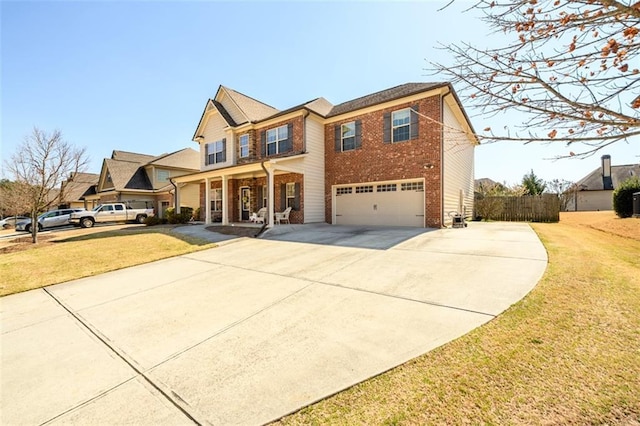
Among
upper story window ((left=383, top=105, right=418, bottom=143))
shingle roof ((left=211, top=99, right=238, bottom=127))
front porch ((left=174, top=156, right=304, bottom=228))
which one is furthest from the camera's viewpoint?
shingle roof ((left=211, top=99, right=238, bottom=127))

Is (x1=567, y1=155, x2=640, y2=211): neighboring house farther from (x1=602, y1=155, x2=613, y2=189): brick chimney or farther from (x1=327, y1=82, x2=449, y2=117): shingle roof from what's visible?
(x1=327, y1=82, x2=449, y2=117): shingle roof

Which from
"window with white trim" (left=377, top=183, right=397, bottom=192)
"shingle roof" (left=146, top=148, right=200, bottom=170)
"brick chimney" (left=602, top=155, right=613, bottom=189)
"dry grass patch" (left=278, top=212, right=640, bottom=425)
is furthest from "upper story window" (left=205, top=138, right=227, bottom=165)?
"brick chimney" (left=602, top=155, right=613, bottom=189)

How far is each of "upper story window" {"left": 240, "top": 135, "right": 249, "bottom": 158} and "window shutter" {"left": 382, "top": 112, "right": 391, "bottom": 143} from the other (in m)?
8.64

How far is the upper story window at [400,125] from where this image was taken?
1195 centimetres

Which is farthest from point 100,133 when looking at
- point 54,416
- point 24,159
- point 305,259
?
point 54,416

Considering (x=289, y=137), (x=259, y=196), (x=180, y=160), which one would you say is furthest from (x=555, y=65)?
(x=180, y=160)

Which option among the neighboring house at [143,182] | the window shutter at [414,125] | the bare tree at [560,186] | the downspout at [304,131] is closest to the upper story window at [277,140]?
the downspout at [304,131]

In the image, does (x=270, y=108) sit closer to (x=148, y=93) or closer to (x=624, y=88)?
(x=148, y=93)

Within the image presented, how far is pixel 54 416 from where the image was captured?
2.16 m

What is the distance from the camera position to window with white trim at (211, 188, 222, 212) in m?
17.9

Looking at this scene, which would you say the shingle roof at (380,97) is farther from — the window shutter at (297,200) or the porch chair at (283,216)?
the porch chair at (283,216)

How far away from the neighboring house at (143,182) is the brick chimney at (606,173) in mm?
46360

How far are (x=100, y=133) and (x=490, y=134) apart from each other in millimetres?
24944

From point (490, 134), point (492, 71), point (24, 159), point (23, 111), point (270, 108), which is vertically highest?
point (270, 108)
